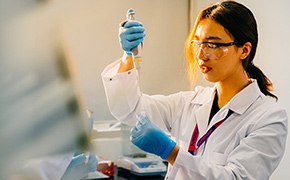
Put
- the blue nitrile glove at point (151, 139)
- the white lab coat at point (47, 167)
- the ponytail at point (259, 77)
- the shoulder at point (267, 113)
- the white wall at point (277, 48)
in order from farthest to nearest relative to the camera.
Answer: the white wall at point (277, 48)
the ponytail at point (259, 77)
the shoulder at point (267, 113)
the blue nitrile glove at point (151, 139)
the white lab coat at point (47, 167)

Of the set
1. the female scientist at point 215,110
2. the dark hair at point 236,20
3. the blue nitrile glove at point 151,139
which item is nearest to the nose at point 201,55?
the female scientist at point 215,110

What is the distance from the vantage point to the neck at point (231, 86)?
1.42m

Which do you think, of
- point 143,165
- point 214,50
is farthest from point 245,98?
point 143,165

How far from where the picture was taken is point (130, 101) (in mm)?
1419

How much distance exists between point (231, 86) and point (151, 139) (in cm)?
49

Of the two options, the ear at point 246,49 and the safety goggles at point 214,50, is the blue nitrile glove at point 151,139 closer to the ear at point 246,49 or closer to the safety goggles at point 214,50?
the safety goggles at point 214,50

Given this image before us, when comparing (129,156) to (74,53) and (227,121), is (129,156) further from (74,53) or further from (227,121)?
(74,53)

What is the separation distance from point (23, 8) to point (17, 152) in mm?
119

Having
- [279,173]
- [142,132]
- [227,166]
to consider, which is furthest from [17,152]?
[279,173]

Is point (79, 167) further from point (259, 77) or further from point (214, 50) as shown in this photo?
point (259, 77)

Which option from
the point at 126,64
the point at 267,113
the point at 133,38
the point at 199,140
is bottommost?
the point at 199,140

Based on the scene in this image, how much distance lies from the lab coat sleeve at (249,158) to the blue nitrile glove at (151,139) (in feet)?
0.15

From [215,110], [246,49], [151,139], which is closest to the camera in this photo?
[151,139]

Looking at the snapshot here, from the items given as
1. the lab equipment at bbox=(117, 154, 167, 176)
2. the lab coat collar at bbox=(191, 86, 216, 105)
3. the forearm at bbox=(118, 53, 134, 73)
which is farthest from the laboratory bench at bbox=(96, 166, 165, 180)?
the forearm at bbox=(118, 53, 134, 73)
